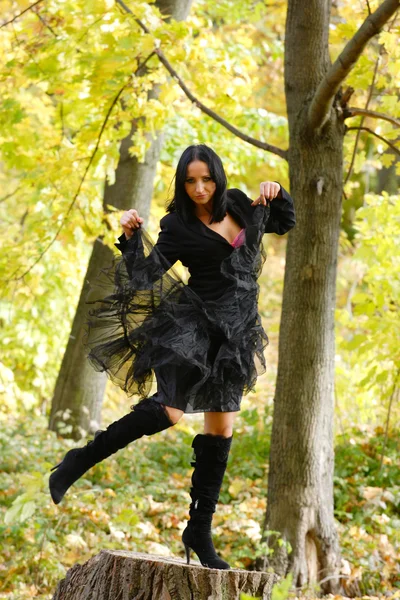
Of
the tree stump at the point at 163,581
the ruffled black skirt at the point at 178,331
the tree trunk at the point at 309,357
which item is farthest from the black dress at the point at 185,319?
the tree trunk at the point at 309,357

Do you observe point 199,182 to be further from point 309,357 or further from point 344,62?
point 309,357

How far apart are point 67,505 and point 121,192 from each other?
11.9 ft

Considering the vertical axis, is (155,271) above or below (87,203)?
below

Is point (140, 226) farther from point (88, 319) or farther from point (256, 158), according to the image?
point (256, 158)

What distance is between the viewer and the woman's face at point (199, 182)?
3516 mm

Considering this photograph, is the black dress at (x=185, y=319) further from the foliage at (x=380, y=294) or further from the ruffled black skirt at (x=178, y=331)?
the foliage at (x=380, y=294)

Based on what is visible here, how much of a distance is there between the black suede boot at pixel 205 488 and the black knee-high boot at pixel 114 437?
264 mm

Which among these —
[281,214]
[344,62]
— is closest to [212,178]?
[281,214]

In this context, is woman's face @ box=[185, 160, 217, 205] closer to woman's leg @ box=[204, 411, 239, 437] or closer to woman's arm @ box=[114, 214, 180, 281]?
woman's arm @ box=[114, 214, 180, 281]

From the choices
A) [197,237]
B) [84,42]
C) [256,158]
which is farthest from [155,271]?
[256,158]

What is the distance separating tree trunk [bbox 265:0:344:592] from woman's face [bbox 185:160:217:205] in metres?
1.87

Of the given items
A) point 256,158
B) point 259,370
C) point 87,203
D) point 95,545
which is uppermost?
point 256,158

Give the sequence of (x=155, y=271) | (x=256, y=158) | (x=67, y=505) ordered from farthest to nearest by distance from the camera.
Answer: (x=256, y=158) < (x=67, y=505) < (x=155, y=271)

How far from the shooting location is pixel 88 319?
144 inches
